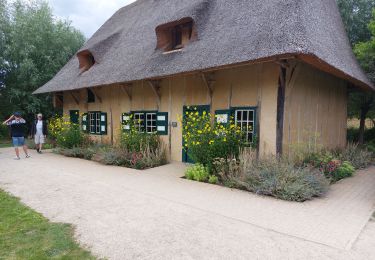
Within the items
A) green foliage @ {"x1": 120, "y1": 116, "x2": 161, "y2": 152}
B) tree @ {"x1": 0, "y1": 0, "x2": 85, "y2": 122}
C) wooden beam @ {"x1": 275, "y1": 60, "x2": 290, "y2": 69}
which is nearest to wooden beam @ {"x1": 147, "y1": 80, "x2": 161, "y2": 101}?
green foliage @ {"x1": 120, "y1": 116, "x2": 161, "y2": 152}

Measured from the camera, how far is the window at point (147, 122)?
36.8ft

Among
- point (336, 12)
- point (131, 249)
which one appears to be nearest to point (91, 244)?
point (131, 249)

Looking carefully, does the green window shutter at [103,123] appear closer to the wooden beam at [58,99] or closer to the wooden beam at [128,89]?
the wooden beam at [128,89]

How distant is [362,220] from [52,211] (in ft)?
17.9

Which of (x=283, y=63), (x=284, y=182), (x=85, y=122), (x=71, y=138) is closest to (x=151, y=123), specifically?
(x=71, y=138)

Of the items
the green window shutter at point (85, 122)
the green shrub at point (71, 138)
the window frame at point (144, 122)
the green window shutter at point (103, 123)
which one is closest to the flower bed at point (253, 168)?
the window frame at point (144, 122)

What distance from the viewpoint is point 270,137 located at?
305 inches

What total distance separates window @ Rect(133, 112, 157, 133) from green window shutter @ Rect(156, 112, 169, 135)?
33 centimetres

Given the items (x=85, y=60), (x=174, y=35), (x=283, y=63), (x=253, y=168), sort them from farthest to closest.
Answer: (x=85, y=60), (x=174, y=35), (x=283, y=63), (x=253, y=168)

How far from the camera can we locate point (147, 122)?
37.7 feet

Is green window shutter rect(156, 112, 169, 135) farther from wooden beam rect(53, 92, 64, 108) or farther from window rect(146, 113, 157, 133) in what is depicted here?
wooden beam rect(53, 92, 64, 108)

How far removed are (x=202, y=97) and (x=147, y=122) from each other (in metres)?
3.05

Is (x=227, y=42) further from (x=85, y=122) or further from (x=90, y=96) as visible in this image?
(x=85, y=122)

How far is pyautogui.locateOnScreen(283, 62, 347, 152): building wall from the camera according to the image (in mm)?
7988
